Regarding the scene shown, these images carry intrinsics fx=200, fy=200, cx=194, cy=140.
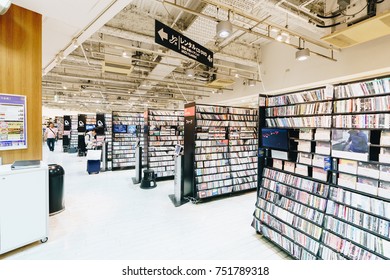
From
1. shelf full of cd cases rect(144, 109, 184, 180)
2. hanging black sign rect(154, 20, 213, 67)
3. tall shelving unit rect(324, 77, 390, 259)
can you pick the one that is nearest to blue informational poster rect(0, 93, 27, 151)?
hanging black sign rect(154, 20, 213, 67)

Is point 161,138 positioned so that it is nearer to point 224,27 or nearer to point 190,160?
point 190,160

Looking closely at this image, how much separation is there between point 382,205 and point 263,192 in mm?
1537

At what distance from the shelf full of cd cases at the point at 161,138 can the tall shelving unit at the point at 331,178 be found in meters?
4.19

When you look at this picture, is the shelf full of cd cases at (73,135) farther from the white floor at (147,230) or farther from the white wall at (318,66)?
the white wall at (318,66)

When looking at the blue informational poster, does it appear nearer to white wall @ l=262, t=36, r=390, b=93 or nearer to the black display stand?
the black display stand

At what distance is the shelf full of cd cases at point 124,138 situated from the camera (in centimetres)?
820

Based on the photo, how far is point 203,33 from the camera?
4.72m

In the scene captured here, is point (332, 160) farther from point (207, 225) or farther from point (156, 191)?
point (156, 191)

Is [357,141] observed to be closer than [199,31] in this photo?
Yes

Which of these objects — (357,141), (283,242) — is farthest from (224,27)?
(283,242)

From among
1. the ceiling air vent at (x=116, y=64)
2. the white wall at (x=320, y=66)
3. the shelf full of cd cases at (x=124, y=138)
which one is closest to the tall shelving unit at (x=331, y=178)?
the white wall at (x=320, y=66)

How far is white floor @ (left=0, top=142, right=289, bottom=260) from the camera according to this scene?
111 inches

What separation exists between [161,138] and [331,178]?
5357 mm

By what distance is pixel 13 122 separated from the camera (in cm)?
310
